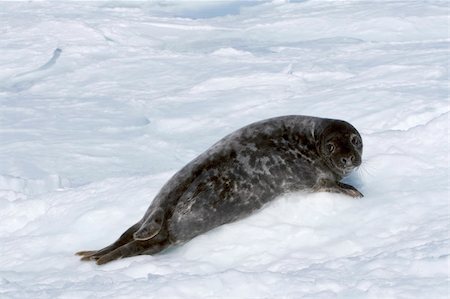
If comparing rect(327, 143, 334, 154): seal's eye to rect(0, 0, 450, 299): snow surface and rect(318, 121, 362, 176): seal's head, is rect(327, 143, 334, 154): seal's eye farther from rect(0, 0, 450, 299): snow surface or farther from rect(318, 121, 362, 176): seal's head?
rect(0, 0, 450, 299): snow surface

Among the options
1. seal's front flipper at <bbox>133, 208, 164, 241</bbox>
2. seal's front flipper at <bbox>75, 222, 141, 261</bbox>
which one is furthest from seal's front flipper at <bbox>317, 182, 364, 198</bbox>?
seal's front flipper at <bbox>75, 222, 141, 261</bbox>

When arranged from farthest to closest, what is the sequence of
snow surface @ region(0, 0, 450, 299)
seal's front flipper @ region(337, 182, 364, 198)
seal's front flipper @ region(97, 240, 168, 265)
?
seal's front flipper @ region(337, 182, 364, 198) < seal's front flipper @ region(97, 240, 168, 265) < snow surface @ region(0, 0, 450, 299)

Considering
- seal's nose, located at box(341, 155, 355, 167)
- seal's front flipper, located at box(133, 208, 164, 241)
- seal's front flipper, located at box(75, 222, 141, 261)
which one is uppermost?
seal's nose, located at box(341, 155, 355, 167)

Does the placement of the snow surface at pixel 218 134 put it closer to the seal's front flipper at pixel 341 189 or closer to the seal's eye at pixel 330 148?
the seal's front flipper at pixel 341 189

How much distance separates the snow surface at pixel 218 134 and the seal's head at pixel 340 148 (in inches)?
7.2

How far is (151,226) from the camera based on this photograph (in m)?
3.12

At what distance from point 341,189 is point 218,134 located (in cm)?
335

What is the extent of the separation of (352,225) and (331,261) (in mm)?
430

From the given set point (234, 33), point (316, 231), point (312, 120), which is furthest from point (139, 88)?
point (316, 231)

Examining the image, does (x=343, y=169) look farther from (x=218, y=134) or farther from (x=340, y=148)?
(x=218, y=134)

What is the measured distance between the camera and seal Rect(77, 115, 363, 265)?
314 cm

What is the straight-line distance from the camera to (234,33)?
12219 mm

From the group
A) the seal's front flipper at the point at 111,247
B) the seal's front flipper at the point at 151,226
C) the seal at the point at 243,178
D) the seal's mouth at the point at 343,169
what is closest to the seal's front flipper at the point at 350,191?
the seal at the point at 243,178

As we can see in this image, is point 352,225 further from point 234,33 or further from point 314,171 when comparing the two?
point 234,33
